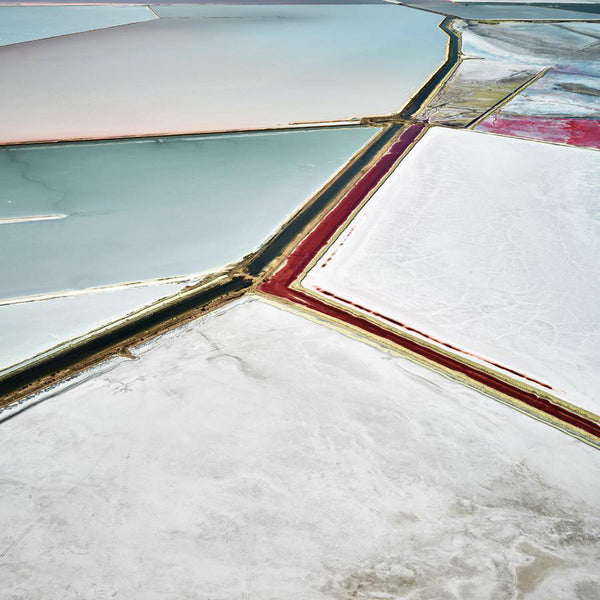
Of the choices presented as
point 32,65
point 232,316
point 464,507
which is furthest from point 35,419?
point 32,65

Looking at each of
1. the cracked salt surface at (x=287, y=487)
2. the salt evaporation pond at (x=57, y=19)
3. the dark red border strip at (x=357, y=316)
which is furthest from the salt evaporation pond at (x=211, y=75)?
the cracked salt surface at (x=287, y=487)

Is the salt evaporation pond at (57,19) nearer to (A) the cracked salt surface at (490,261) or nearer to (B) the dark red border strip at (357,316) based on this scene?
(B) the dark red border strip at (357,316)

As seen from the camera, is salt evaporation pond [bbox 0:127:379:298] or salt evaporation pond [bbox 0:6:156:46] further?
salt evaporation pond [bbox 0:6:156:46]

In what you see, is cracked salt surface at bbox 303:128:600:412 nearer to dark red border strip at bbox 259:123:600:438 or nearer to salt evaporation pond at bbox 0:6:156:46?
dark red border strip at bbox 259:123:600:438

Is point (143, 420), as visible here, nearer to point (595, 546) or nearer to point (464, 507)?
point (464, 507)

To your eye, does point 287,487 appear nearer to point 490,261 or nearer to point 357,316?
point 357,316

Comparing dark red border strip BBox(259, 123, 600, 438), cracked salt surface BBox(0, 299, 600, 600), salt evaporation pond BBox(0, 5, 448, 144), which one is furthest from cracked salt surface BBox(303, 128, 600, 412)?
salt evaporation pond BBox(0, 5, 448, 144)

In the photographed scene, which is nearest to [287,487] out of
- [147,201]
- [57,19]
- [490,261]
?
[490,261]
